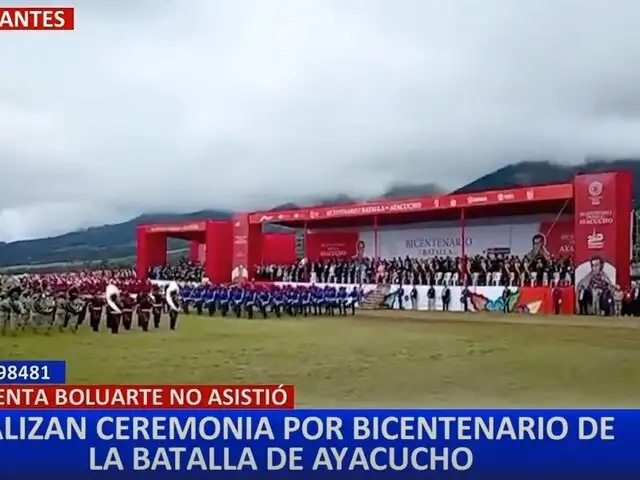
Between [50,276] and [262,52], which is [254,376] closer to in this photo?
[50,276]

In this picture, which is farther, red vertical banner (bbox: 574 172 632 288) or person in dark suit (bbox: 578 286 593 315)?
person in dark suit (bbox: 578 286 593 315)

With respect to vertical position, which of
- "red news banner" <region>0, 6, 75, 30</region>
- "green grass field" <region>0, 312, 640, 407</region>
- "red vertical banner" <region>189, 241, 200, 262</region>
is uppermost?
"red news banner" <region>0, 6, 75, 30</region>

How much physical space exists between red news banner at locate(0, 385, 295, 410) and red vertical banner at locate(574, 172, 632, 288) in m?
1.31

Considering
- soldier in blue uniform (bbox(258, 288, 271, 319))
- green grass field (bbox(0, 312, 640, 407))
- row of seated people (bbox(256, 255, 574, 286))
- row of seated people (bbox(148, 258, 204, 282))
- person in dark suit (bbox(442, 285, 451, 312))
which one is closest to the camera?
green grass field (bbox(0, 312, 640, 407))

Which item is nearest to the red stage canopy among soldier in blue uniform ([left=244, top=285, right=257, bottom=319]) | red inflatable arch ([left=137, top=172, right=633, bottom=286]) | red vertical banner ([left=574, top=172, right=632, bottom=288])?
red inflatable arch ([left=137, top=172, right=633, bottom=286])

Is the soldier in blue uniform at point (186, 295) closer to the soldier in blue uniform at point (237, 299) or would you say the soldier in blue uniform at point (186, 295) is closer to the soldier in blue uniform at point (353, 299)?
the soldier in blue uniform at point (237, 299)

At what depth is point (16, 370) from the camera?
138 inches

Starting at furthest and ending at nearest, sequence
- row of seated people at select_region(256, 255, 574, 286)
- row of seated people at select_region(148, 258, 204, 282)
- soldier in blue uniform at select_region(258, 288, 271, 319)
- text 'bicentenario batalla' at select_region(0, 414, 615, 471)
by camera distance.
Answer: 1. row of seated people at select_region(256, 255, 574, 286)
2. soldier in blue uniform at select_region(258, 288, 271, 319)
3. row of seated people at select_region(148, 258, 204, 282)
4. text 'bicentenario batalla' at select_region(0, 414, 615, 471)

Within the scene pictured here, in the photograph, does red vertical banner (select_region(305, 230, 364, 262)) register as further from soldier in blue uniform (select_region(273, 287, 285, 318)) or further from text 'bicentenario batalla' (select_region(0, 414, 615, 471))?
text 'bicentenario batalla' (select_region(0, 414, 615, 471))

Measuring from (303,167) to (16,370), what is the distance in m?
1.38

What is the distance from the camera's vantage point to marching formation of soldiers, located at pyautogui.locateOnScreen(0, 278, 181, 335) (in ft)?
11.9

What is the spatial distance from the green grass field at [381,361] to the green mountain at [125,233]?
1.06ft

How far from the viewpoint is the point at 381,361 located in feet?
12.0

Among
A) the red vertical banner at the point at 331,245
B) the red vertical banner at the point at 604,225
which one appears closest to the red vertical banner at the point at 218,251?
the red vertical banner at the point at 331,245
